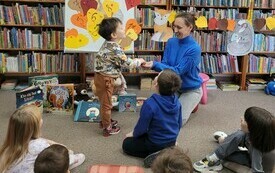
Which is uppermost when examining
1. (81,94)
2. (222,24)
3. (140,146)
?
(222,24)

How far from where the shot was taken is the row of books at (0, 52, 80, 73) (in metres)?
4.04

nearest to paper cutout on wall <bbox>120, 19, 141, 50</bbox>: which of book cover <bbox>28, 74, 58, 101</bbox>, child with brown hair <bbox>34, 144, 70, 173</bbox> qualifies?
book cover <bbox>28, 74, 58, 101</bbox>

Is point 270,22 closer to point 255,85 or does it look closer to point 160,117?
point 255,85

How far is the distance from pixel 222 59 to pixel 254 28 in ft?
1.68

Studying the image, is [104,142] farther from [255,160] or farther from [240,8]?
[240,8]

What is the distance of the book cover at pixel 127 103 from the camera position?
139 inches

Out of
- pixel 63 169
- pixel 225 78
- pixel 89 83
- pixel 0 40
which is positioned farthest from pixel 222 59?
pixel 63 169

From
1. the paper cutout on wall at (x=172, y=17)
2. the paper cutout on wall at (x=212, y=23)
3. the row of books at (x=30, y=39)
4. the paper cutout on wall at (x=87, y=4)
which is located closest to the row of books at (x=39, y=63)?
the row of books at (x=30, y=39)

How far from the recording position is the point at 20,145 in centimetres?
192

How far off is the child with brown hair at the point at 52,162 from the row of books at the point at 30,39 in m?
2.67

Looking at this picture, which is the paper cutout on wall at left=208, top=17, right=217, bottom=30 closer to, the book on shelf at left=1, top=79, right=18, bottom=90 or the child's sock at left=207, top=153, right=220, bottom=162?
the child's sock at left=207, top=153, right=220, bottom=162

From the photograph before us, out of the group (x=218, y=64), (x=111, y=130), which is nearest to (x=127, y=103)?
(x=111, y=130)

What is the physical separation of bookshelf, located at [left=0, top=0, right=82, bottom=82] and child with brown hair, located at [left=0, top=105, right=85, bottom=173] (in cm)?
222

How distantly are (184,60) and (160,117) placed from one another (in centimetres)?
84
